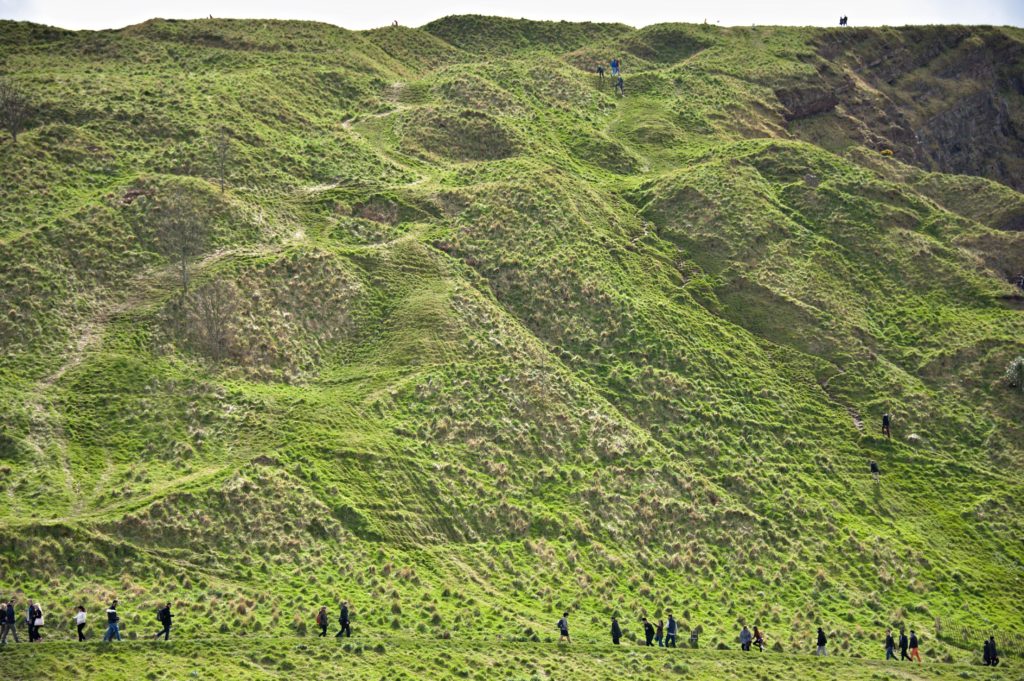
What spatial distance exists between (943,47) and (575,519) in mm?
90528

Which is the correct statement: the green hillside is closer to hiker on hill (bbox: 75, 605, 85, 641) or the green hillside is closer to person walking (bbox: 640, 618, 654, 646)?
person walking (bbox: 640, 618, 654, 646)

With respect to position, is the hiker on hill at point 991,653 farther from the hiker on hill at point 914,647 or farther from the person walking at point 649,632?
the person walking at point 649,632

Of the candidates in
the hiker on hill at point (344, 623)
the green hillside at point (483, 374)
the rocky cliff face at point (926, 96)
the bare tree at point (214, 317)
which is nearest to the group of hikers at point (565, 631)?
the hiker on hill at point (344, 623)

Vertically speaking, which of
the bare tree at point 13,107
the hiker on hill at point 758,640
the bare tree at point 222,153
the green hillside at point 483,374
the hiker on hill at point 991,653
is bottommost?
the hiker on hill at point 991,653

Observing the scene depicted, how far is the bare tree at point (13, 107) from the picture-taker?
277 ft

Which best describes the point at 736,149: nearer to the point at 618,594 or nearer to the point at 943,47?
the point at 943,47

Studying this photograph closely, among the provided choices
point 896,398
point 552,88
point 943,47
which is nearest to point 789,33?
point 943,47

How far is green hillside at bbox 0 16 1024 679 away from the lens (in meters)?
50.3

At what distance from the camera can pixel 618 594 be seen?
181 feet

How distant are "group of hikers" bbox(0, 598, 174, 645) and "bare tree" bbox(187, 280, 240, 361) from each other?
2386 centimetres

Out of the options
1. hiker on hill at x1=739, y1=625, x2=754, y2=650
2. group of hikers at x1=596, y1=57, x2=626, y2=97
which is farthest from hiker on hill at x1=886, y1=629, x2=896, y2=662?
group of hikers at x1=596, y1=57, x2=626, y2=97

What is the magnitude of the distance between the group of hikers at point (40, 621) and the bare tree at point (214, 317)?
23.9 metres

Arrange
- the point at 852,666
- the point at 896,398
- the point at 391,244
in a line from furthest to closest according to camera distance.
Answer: the point at 391,244, the point at 896,398, the point at 852,666

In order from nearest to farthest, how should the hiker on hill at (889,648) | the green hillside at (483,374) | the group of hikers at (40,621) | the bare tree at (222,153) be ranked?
1. the group of hikers at (40,621)
2. the green hillside at (483,374)
3. the hiker on hill at (889,648)
4. the bare tree at (222,153)
